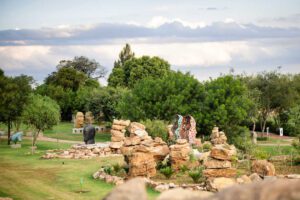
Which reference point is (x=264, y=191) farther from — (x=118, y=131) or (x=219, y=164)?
(x=118, y=131)

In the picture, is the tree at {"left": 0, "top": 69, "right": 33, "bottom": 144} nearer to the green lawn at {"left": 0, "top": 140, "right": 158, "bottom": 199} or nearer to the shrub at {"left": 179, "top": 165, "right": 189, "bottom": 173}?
the green lawn at {"left": 0, "top": 140, "right": 158, "bottom": 199}

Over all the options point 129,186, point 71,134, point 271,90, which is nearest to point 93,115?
point 71,134

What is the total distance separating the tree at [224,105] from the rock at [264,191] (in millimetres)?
39358

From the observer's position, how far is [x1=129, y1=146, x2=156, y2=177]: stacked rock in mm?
28312

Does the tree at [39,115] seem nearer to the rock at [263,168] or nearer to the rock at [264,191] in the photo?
the rock at [263,168]

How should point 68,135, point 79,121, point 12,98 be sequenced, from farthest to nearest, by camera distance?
point 79,121
point 68,135
point 12,98

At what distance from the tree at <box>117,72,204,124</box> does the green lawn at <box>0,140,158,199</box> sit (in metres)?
10.2

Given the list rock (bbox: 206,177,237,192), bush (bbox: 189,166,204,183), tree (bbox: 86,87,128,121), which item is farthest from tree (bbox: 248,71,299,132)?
rock (bbox: 206,177,237,192)

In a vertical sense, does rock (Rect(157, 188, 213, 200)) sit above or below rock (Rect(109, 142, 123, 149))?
above

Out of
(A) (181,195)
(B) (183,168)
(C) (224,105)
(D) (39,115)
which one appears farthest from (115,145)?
(A) (181,195)

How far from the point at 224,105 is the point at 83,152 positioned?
43.6 ft

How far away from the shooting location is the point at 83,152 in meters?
39.1

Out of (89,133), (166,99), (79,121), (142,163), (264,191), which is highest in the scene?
(166,99)

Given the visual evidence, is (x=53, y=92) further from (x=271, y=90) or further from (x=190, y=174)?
(x=190, y=174)
